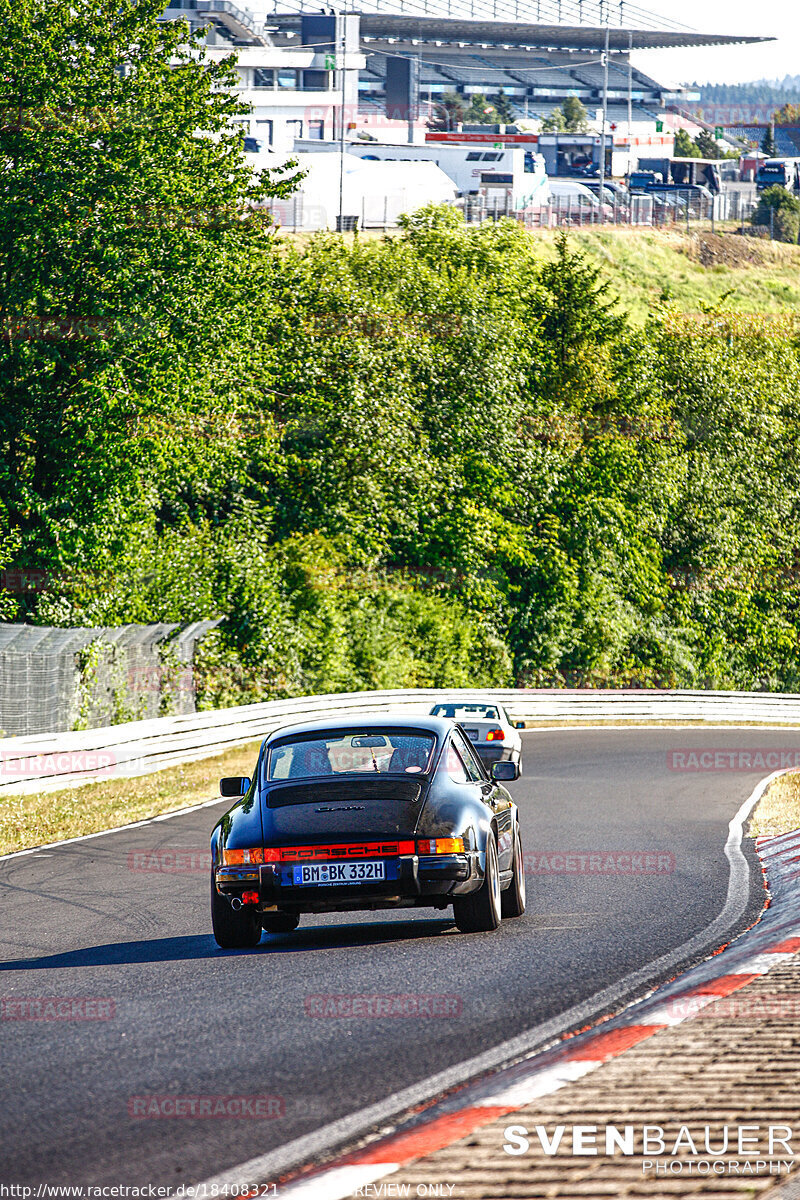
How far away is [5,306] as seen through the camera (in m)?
29.9

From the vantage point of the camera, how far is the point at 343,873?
28.2 feet

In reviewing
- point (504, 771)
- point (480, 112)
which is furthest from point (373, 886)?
point (480, 112)

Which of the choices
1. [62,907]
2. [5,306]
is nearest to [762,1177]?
[62,907]

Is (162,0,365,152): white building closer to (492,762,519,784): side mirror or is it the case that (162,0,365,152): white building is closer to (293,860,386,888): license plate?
(492,762,519,784): side mirror

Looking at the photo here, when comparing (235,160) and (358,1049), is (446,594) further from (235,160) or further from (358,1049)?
(358,1049)

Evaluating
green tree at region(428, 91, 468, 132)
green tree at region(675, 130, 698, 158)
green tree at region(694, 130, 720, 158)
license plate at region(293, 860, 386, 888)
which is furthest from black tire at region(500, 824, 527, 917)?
green tree at region(694, 130, 720, 158)

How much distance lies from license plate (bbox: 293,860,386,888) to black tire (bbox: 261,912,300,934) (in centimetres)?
35

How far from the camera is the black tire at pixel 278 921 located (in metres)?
8.88

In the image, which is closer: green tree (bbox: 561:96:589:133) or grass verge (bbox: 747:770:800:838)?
grass verge (bbox: 747:770:800:838)

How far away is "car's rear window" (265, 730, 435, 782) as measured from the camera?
9281 mm

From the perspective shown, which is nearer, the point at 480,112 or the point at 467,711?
the point at 467,711

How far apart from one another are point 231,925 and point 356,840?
98 cm

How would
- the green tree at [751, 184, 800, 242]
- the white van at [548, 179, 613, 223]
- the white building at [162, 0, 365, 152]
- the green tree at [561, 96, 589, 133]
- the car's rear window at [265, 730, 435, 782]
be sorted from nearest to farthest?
1. the car's rear window at [265, 730, 435, 782]
2. the white van at [548, 179, 613, 223]
3. the white building at [162, 0, 365, 152]
4. the green tree at [751, 184, 800, 242]
5. the green tree at [561, 96, 589, 133]

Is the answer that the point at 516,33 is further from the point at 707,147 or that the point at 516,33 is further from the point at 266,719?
the point at 266,719
